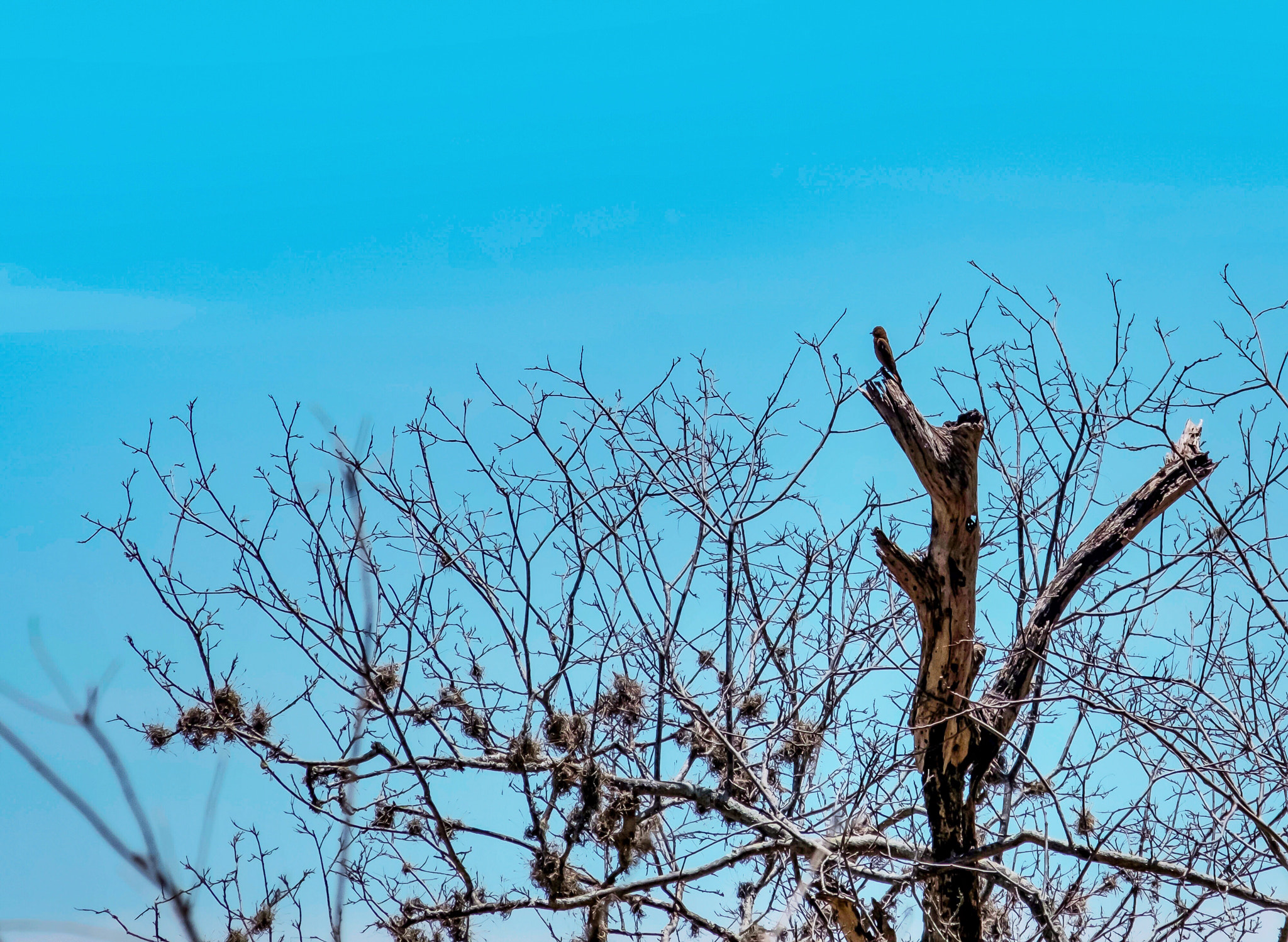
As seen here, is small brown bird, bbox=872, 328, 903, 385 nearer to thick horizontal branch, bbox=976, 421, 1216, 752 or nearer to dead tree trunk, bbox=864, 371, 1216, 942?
dead tree trunk, bbox=864, 371, 1216, 942

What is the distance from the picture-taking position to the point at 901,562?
489 centimetres

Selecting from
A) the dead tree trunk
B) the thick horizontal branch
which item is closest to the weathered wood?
the dead tree trunk

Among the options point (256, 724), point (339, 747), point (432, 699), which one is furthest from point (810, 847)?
point (256, 724)

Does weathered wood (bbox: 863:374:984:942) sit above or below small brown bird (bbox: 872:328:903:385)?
below

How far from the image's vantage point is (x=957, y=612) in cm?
492

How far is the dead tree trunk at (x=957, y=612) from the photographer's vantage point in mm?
4742

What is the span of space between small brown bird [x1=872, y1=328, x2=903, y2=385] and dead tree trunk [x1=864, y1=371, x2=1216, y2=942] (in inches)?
2.4

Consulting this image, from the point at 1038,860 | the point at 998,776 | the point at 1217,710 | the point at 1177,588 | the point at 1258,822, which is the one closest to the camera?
the point at 1258,822

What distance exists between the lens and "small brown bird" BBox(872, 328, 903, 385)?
15.5ft

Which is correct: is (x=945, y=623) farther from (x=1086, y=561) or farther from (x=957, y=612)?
(x=1086, y=561)

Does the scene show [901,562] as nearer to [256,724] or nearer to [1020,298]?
[1020,298]

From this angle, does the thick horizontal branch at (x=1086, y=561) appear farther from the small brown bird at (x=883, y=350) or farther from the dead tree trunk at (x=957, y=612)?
the small brown bird at (x=883, y=350)

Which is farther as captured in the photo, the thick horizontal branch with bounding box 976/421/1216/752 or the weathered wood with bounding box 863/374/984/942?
the thick horizontal branch with bounding box 976/421/1216/752

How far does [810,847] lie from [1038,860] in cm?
136
